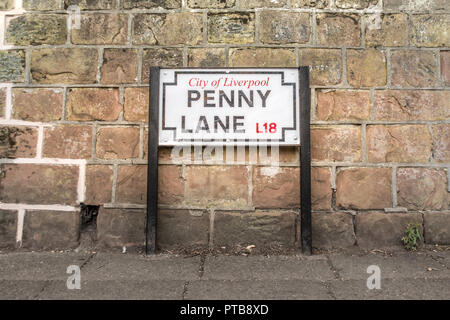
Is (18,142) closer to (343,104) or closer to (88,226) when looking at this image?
(88,226)

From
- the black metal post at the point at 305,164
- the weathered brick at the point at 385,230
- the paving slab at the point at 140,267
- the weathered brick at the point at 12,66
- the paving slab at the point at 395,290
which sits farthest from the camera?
the weathered brick at the point at 12,66

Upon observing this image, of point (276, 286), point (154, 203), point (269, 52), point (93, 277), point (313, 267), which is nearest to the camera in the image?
point (276, 286)

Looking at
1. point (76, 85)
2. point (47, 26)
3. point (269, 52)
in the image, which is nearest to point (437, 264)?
point (269, 52)

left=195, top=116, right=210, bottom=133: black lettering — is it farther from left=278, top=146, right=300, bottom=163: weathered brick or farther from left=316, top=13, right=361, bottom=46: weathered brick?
left=316, top=13, right=361, bottom=46: weathered brick

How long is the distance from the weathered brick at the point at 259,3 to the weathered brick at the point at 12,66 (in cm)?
186

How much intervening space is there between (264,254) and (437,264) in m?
1.20

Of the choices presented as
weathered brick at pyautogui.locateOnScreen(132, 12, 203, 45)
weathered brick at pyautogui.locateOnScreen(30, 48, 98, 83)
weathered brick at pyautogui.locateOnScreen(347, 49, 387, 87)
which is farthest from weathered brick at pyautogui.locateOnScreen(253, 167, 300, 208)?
weathered brick at pyautogui.locateOnScreen(30, 48, 98, 83)

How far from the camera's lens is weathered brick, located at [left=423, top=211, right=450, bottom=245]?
2377mm

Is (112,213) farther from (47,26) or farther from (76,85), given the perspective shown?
(47,26)

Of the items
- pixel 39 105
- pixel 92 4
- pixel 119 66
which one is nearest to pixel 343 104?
pixel 119 66

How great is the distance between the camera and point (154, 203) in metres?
2.27

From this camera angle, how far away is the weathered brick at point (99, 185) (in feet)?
7.89

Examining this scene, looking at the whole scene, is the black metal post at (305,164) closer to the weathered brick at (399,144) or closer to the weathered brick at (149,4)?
the weathered brick at (399,144)

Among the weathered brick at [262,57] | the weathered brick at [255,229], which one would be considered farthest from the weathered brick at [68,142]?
the weathered brick at [262,57]
